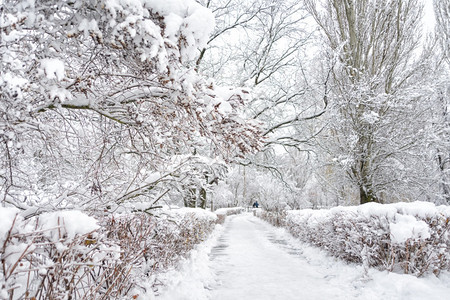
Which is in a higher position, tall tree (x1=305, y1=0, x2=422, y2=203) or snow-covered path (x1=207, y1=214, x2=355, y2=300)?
tall tree (x1=305, y1=0, x2=422, y2=203)

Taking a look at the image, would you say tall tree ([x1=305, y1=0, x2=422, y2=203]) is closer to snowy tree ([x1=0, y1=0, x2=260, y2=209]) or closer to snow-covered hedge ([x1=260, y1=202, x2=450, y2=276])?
snow-covered hedge ([x1=260, y1=202, x2=450, y2=276])

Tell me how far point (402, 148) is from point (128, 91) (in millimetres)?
9017

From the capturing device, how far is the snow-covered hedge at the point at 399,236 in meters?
4.44

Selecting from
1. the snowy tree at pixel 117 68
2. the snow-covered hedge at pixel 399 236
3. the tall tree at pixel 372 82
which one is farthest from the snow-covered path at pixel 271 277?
the tall tree at pixel 372 82

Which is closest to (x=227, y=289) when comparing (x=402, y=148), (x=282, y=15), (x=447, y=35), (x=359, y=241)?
(x=359, y=241)

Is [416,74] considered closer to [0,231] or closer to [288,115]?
[288,115]

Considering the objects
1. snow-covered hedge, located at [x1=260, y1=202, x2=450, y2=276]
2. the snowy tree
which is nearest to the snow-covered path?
snow-covered hedge, located at [x1=260, y1=202, x2=450, y2=276]

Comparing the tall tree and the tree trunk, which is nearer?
the tall tree

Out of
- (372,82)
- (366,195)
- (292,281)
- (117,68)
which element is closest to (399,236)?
(292,281)

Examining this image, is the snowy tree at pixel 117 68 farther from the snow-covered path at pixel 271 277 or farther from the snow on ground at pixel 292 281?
the snow-covered path at pixel 271 277

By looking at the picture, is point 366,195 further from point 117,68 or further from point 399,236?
point 117,68

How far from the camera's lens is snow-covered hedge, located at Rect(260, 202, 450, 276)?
14.6 feet

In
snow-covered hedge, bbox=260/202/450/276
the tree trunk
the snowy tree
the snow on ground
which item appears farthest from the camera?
the tree trunk

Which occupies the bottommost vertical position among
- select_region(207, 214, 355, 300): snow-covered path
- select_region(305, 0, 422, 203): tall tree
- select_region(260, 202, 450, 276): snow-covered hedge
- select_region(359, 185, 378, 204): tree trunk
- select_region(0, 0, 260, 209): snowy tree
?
select_region(207, 214, 355, 300): snow-covered path
